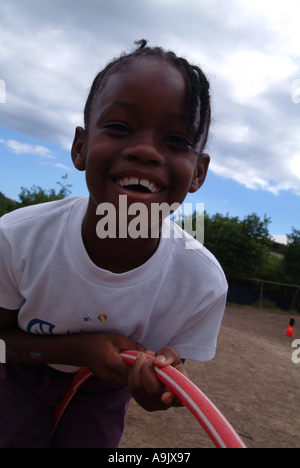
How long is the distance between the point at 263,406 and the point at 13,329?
3308mm

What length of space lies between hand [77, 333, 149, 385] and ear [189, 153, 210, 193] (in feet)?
2.48

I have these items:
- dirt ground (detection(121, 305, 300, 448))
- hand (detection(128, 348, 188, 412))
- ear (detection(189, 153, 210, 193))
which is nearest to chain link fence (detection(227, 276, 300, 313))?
dirt ground (detection(121, 305, 300, 448))

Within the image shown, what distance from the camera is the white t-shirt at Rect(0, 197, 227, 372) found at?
151 cm

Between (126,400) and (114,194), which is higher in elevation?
(114,194)

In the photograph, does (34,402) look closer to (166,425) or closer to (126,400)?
(126,400)

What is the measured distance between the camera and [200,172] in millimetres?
1704

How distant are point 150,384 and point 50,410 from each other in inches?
38.1

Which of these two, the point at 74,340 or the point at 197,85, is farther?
the point at 74,340

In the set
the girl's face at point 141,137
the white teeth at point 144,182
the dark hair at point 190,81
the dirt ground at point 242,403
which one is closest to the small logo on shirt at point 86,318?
the girl's face at point 141,137

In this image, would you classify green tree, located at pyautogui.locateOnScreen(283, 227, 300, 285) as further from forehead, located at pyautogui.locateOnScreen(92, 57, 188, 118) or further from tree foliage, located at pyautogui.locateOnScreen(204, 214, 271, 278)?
forehead, located at pyautogui.locateOnScreen(92, 57, 188, 118)

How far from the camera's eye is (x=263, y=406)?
3934 mm

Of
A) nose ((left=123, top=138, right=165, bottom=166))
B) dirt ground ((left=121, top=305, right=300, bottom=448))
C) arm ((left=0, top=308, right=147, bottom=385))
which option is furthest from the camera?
dirt ground ((left=121, top=305, right=300, bottom=448))

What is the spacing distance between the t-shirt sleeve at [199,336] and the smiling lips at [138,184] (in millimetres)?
655

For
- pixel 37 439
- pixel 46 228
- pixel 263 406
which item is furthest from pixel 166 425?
pixel 46 228
